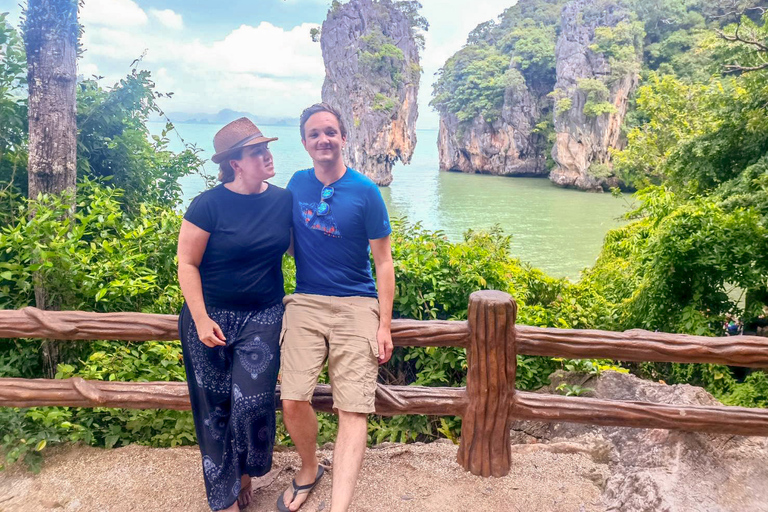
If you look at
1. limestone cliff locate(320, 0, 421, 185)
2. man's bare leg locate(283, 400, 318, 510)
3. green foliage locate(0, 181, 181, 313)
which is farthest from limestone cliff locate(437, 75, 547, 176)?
man's bare leg locate(283, 400, 318, 510)

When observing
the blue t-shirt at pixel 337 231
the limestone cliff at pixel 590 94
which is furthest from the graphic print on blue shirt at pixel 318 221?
the limestone cliff at pixel 590 94

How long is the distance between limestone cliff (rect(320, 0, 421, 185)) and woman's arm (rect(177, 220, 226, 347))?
44.2m

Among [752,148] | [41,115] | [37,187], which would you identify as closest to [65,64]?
[41,115]

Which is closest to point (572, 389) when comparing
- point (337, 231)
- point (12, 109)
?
point (337, 231)

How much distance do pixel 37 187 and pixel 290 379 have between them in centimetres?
269

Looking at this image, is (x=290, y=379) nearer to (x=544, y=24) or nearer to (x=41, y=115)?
(x=41, y=115)

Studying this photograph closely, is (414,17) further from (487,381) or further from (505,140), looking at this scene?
(487,381)

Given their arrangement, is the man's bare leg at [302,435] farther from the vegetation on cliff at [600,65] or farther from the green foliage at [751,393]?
the vegetation on cliff at [600,65]

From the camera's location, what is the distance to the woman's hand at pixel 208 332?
7.14ft

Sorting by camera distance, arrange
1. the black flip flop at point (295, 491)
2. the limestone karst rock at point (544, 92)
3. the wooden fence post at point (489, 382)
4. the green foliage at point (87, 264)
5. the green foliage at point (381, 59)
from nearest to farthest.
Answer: the black flip flop at point (295, 491) < the wooden fence post at point (489, 382) < the green foliage at point (87, 264) < the limestone karst rock at point (544, 92) < the green foliage at point (381, 59)

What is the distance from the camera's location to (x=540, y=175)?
45.5 meters

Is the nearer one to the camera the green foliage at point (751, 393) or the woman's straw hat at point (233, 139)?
the woman's straw hat at point (233, 139)

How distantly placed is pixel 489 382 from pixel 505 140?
44331mm

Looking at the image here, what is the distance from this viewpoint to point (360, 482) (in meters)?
2.71
